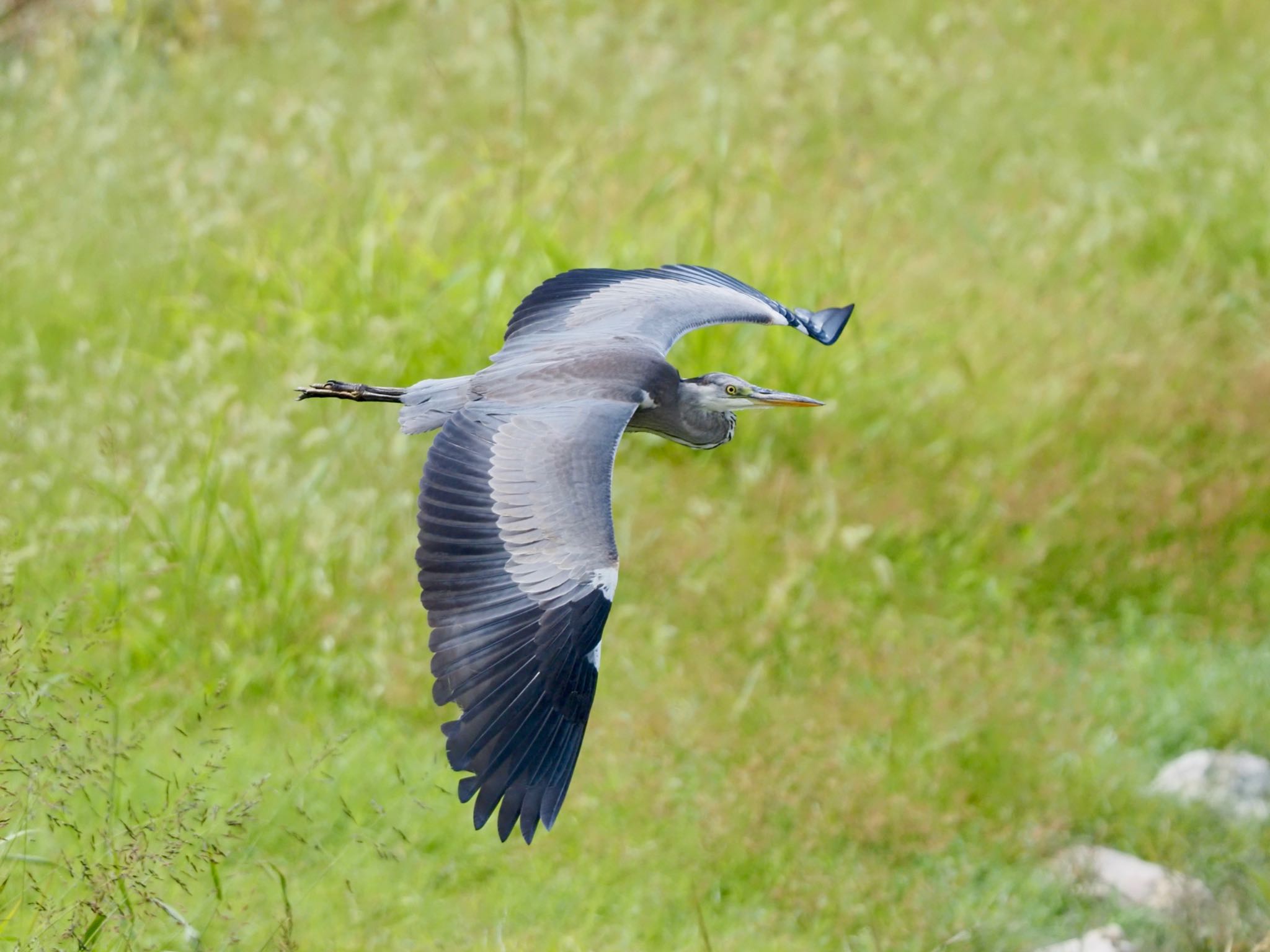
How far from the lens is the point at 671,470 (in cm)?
628

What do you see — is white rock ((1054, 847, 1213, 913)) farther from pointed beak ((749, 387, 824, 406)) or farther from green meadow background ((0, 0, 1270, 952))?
pointed beak ((749, 387, 824, 406))

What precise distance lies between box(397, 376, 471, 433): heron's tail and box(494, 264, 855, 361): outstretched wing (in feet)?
0.79

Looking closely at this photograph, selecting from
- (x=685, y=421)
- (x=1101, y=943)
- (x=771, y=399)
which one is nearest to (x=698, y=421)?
(x=685, y=421)

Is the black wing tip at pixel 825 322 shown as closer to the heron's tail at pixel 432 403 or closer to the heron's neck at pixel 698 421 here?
the heron's neck at pixel 698 421

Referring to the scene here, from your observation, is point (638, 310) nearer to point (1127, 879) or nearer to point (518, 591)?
point (518, 591)

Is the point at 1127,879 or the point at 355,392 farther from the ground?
the point at 355,392

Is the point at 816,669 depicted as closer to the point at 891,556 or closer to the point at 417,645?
the point at 891,556

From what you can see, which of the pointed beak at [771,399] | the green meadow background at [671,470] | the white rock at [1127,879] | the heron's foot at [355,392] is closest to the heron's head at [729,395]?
the pointed beak at [771,399]

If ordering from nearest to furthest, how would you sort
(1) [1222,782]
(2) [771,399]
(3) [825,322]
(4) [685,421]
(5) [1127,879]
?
(4) [685,421]
(2) [771,399]
(5) [1127,879]
(3) [825,322]
(1) [1222,782]

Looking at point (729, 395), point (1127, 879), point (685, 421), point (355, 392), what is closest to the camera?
point (355, 392)

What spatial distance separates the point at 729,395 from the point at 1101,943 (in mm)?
1752

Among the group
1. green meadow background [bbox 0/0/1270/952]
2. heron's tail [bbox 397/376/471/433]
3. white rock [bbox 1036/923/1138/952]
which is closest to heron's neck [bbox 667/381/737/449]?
heron's tail [bbox 397/376/471/433]

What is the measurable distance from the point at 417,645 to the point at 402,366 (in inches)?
55.5

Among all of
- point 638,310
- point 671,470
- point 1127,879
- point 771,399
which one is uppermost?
point 638,310
